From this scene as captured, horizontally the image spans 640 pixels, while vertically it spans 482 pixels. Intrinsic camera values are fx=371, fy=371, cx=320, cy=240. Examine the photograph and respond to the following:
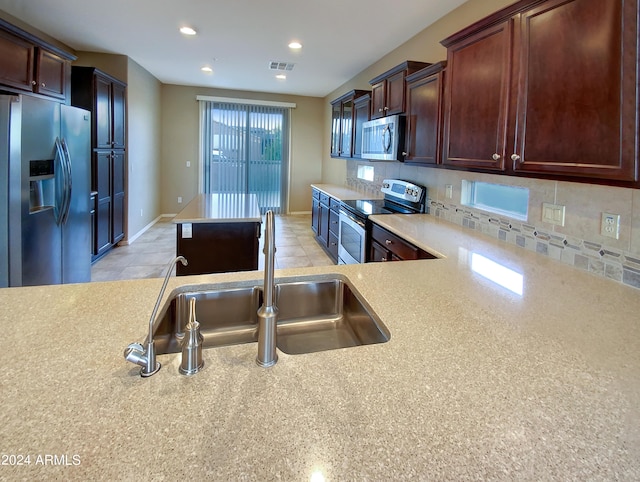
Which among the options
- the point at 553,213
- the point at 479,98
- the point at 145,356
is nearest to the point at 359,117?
the point at 479,98

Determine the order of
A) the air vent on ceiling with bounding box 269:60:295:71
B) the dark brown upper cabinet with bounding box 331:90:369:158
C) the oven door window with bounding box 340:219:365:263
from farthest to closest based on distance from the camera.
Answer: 1. the air vent on ceiling with bounding box 269:60:295:71
2. the dark brown upper cabinet with bounding box 331:90:369:158
3. the oven door window with bounding box 340:219:365:263

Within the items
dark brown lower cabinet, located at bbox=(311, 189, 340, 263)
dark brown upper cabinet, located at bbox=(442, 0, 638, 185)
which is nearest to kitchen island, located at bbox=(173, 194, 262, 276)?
dark brown lower cabinet, located at bbox=(311, 189, 340, 263)

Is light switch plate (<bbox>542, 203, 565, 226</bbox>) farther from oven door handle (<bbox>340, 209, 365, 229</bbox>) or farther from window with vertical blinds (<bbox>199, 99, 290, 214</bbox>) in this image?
window with vertical blinds (<bbox>199, 99, 290, 214</bbox>)

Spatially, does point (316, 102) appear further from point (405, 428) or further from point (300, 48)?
point (405, 428)

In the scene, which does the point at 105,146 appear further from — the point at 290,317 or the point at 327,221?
the point at 290,317

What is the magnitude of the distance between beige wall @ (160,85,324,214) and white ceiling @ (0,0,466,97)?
1.66 metres

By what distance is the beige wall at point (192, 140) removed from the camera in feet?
24.6

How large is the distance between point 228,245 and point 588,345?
2.68m

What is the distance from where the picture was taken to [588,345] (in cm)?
104

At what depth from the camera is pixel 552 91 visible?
1.57 meters

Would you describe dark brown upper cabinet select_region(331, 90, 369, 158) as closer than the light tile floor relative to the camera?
No

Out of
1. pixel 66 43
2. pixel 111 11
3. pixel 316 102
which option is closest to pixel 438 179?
pixel 111 11

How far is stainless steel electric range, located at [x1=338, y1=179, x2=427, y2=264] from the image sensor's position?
11.0 feet

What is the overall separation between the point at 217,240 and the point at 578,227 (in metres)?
2.55
